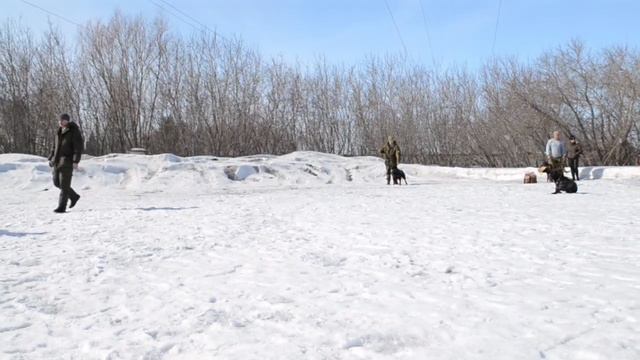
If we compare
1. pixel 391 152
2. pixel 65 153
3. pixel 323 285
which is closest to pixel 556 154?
pixel 391 152

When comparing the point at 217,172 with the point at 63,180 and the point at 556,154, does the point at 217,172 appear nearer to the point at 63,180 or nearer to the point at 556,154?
the point at 63,180

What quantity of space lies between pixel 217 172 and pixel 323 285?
55.7 ft

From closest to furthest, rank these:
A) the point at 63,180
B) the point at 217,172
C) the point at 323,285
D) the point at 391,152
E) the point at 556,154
A: the point at 323,285 < the point at 63,180 < the point at 556,154 < the point at 391,152 < the point at 217,172

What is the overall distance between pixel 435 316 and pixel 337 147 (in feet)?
117

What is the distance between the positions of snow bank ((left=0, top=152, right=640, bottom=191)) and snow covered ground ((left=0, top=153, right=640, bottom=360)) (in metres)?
9.26

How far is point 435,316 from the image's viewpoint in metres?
3.30

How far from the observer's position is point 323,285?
13.6ft

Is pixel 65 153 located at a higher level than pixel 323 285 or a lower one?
higher

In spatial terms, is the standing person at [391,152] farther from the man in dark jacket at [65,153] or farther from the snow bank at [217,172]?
the man in dark jacket at [65,153]

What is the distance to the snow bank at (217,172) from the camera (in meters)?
17.8

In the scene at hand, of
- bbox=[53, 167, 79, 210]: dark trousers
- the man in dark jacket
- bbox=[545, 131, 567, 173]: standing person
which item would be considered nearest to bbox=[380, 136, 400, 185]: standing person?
bbox=[545, 131, 567, 173]: standing person

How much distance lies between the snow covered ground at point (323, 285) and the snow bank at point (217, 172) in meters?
9.26

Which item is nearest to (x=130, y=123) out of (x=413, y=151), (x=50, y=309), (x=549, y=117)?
(x=413, y=151)

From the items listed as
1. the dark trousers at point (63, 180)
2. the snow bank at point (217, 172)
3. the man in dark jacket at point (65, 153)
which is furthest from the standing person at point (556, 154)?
the dark trousers at point (63, 180)
